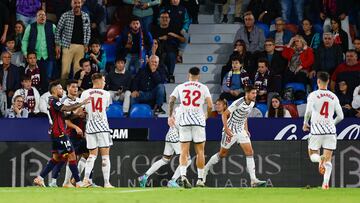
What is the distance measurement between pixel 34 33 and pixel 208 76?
4.45 meters

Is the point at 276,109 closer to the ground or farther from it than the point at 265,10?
closer to the ground

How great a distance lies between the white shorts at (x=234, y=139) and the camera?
2284 centimetres

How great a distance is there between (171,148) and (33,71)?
455 cm

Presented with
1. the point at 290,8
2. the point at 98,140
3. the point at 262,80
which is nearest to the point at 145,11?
the point at 290,8

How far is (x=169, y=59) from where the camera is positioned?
28109 mm

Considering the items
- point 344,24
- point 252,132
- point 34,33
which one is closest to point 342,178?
point 252,132

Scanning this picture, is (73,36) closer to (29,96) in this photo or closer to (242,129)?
(29,96)

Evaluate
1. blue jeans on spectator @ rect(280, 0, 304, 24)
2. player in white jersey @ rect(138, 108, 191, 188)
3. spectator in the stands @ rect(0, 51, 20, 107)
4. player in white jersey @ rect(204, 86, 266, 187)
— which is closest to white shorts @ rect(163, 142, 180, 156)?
player in white jersey @ rect(138, 108, 191, 188)

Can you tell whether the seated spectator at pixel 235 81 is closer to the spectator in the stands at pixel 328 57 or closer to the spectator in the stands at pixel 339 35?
the spectator in the stands at pixel 328 57

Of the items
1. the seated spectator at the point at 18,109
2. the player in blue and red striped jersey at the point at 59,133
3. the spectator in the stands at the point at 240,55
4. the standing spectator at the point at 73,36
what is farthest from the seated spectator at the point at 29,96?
the spectator in the stands at the point at 240,55

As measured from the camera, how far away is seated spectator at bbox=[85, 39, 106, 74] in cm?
2711

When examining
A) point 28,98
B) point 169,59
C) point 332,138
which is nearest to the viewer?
point 332,138

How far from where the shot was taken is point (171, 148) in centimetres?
2394

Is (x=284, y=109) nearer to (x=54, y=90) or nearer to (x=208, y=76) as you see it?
(x=208, y=76)
